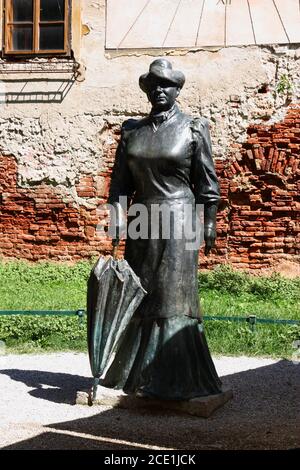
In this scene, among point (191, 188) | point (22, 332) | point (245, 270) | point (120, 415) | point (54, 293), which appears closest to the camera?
point (120, 415)

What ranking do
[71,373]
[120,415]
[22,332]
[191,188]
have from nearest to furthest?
1. [120,415]
2. [191,188]
3. [71,373]
4. [22,332]

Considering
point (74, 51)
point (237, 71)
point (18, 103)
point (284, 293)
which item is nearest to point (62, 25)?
point (74, 51)

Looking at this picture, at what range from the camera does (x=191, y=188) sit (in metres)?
5.33

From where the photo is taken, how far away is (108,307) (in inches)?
199

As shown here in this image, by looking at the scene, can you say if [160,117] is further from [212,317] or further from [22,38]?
[22,38]

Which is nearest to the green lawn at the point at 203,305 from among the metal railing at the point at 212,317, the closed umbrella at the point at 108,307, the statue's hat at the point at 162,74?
the metal railing at the point at 212,317

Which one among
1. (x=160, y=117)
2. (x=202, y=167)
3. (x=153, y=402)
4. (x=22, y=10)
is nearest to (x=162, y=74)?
(x=160, y=117)

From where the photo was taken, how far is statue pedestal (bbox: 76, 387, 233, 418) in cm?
494

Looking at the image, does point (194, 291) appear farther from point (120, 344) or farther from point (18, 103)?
point (18, 103)

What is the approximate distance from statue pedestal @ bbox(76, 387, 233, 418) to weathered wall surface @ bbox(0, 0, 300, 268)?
676cm

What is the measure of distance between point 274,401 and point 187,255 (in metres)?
1.38

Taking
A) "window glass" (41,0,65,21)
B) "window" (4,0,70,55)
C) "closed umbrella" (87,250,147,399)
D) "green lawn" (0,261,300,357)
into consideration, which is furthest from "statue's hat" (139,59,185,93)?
"window glass" (41,0,65,21)

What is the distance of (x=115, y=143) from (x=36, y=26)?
2.57m

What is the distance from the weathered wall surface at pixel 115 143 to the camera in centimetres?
1170
